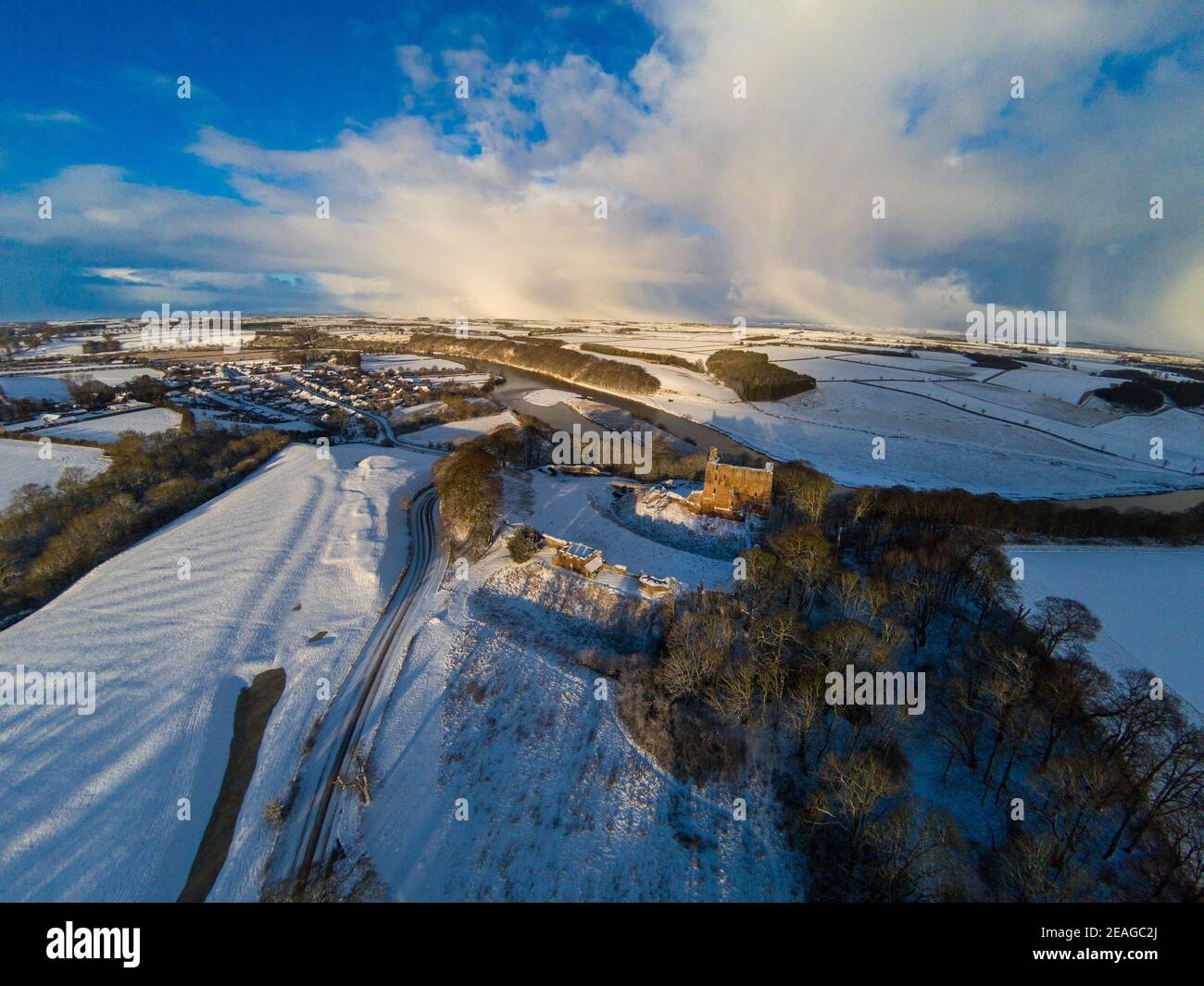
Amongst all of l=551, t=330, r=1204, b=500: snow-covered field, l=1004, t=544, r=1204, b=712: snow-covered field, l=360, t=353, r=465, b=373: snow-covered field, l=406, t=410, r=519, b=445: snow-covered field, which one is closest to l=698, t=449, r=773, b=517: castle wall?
l=1004, t=544, r=1204, b=712: snow-covered field

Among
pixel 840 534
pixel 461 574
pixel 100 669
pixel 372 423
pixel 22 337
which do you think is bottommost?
pixel 100 669

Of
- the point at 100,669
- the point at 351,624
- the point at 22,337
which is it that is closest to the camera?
the point at 100,669

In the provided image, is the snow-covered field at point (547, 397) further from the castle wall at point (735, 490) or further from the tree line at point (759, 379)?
the castle wall at point (735, 490)

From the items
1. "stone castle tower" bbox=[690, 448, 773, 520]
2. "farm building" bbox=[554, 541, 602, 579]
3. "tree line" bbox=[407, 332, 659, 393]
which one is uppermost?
"tree line" bbox=[407, 332, 659, 393]

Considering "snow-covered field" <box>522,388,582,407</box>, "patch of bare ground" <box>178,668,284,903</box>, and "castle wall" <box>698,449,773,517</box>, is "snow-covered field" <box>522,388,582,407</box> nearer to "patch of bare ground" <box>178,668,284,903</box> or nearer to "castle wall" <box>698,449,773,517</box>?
"castle wall" <box>698,449,773,517</box>

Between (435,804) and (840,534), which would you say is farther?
(840,534)
